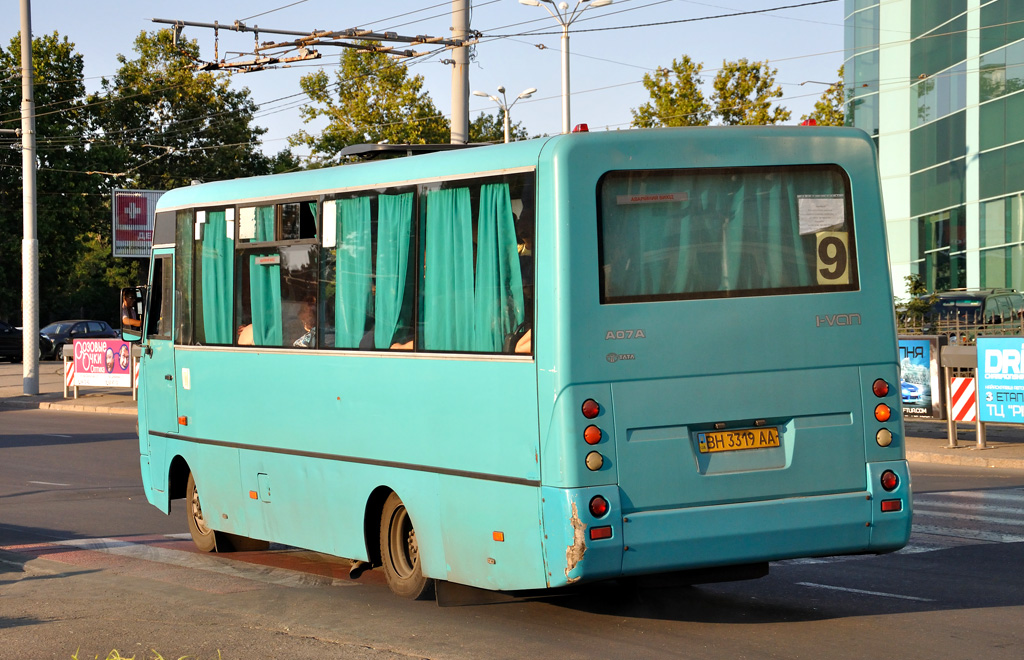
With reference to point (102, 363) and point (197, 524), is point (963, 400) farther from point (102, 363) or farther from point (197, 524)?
point (102, 363)

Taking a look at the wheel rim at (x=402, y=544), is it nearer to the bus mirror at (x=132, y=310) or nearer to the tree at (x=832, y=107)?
the bus mirror at (x=132, y=310)

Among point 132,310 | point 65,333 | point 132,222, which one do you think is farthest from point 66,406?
point 65,333

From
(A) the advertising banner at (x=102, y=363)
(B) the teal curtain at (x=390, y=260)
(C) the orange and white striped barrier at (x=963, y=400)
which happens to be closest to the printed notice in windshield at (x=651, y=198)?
(B) the teal curtain at (x=390, y=260)

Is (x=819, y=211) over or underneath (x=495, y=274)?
over

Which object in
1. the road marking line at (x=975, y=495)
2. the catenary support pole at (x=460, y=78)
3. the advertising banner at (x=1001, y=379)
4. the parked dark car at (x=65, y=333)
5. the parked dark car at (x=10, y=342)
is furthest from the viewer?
the parked dark car at (x=65, y=333)

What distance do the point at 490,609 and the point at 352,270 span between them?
2444 millimetres

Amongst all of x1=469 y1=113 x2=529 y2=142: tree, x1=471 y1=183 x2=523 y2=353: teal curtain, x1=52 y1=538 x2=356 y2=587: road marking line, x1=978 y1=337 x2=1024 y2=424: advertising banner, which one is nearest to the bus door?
x1=52 y1=538 x2=356 y2=587: road marking line

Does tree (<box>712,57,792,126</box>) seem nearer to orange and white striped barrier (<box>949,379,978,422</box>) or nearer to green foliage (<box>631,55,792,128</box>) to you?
green foliage (<box>631,55,792,128</box>)

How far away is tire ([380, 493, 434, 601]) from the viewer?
8195 mm

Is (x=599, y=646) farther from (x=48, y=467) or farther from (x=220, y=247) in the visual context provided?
(x=48, y=467)

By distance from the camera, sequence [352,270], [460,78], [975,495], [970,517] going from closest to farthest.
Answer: [352,270] < [970,517] < [975,495] < [460,78]

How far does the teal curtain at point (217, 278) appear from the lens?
398 inches

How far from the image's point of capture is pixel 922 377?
65.0 ft

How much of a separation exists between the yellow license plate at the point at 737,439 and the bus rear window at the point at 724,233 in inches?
30.2
